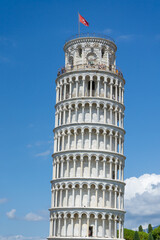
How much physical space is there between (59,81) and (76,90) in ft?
16.5

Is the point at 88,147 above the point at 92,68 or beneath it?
beneath

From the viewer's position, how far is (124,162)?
64.1 metres

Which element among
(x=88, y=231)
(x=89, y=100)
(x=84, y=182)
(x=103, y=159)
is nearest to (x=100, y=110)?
(x=89, y=100)

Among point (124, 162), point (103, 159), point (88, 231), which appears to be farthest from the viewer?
point (124, 162)

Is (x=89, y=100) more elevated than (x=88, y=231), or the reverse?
(x=89, y=100)

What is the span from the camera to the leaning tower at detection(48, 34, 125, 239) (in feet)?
188

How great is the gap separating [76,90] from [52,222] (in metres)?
21.7

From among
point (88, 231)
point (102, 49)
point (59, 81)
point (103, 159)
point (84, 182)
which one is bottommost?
point (88, 231)

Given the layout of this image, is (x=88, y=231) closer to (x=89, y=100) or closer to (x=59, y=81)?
(x=89, y=100)

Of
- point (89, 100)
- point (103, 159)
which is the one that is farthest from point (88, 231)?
point (89, 100)

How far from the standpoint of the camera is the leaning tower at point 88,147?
5716 centimetres

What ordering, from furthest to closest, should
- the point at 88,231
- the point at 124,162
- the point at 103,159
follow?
the point at 124,162
the point at 103,159
the point at 88,231

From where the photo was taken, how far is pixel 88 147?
60.4 meters

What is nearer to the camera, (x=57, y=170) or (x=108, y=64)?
(x=57, y=170)
